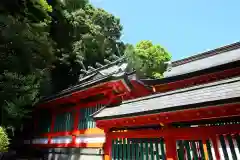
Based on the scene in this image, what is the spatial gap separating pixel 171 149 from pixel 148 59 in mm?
22006

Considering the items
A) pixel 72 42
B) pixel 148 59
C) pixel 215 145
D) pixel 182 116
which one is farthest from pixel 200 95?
pixel 148 59

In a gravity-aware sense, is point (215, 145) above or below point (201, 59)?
below

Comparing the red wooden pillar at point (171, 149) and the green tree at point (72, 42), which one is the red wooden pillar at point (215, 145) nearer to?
the red wooden pillar at point (171, 149)

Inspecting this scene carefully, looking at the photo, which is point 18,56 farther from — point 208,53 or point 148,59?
point 148,59

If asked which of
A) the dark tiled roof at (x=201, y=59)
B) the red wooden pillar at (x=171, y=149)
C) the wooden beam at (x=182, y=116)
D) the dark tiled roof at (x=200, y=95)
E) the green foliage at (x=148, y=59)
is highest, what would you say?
the green foliage at (x=148, y=59)

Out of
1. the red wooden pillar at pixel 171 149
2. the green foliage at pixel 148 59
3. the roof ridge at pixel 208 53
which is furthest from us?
the green foliage at pixel 148 59

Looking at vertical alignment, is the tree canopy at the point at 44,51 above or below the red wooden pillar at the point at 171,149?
above

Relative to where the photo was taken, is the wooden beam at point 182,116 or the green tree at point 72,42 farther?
the green tree at point 72,42

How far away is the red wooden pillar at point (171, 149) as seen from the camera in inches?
195

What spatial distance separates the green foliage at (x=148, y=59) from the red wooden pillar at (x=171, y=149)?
65.9 feet

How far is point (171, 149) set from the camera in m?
5.00

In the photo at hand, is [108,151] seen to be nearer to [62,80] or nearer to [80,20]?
[62,80]

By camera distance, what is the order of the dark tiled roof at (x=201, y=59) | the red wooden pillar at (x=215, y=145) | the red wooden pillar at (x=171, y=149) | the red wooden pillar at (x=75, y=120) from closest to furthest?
the red wooden pillar at (x=215, y=145) < the red wooden pillar at (x=171, y=149) < the red wooden pillar at (x=75, y=120) < the dark tiled roof at (x=201, y=59)

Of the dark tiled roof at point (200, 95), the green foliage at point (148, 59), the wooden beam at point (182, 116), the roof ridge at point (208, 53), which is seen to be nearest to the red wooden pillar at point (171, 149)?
the wooden beam at point (182, 116)
